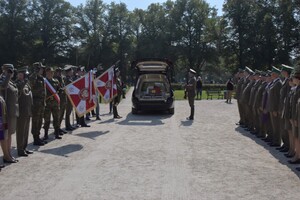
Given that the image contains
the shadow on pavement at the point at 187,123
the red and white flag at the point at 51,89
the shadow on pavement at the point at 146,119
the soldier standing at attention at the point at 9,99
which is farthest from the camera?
the shadow on pavement at the point at 146,119

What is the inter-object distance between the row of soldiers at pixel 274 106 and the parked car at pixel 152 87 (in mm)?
4601

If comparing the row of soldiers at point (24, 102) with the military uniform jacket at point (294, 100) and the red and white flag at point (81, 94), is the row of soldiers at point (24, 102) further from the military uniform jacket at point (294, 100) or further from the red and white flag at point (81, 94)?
the military uniform jacket at point (294, 100)

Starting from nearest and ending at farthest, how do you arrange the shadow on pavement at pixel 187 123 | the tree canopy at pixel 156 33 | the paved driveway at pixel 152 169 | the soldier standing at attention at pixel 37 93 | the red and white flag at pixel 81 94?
the paved driveway at pixel 152 169, the soldier standing at attention at pixel 37 93, the red and white flag at pixel 81 94, the shadow on pavement at pixel 187 123, the tree canopy at pixel 156 33

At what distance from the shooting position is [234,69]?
68625 millimetres

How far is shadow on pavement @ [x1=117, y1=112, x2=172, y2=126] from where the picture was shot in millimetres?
16125

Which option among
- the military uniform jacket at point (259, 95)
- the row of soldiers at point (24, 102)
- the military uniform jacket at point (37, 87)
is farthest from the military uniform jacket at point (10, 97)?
the military uniform jacket at point (259, 95)

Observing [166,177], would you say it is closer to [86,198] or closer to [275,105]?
[86,198]

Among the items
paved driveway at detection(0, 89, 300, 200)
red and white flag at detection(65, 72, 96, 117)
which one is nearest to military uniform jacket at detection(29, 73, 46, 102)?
paved driveway at detection(0, 89, 300, 200)

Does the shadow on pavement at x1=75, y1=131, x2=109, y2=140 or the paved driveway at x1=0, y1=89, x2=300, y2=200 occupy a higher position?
the shadow on pavement at x1=75, y1=131, x2=109, y2=140

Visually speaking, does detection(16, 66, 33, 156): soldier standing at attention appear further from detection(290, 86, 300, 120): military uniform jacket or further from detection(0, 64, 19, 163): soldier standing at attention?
detection(290, 86, 300, 120): military uniform jacket

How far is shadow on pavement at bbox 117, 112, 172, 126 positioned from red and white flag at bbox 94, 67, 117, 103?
1209mm

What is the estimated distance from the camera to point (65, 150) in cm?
1034

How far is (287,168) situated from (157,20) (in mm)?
76145

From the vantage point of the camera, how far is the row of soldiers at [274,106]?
8.71m
